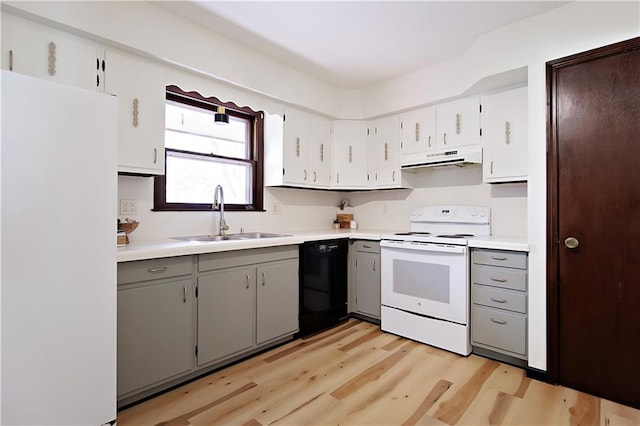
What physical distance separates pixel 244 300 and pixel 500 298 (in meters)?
1.89

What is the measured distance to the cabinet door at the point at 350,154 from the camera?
381 cm

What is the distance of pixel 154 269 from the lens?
79.8 inches

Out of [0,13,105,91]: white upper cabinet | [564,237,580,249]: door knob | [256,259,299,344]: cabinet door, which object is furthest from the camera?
[256,259,299,344]: cabinet door

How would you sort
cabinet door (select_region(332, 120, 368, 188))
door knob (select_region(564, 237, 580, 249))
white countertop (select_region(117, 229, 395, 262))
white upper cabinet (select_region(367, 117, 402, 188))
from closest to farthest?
white countertop (select_region(117, 229, 395, 262))
door knob (select_region(564, 237, 580, 249))
white upper cabinet (select_region(367, 117, 402, 188))
cabinet door (select_region(332, 120, 368, 188))

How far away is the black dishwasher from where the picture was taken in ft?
9.80

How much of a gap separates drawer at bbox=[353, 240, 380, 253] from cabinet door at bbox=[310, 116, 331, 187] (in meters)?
0.75

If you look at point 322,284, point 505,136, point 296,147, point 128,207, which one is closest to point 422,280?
point 322,284

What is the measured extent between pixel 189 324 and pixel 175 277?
1.07ft

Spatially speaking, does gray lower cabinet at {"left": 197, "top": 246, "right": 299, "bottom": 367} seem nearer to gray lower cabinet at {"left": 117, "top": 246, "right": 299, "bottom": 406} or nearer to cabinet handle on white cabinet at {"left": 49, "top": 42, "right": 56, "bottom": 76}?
gray lower cabinet at {"left": 117, "top": 246, "right": 299, "bottom": 406}

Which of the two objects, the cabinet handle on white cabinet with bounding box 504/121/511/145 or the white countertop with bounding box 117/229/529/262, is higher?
the cabinet handle on white cabinet with bounding box 504/121/511/145

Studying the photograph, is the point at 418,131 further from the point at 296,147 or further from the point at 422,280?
the point at 422,280

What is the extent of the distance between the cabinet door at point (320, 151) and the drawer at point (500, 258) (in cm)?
168

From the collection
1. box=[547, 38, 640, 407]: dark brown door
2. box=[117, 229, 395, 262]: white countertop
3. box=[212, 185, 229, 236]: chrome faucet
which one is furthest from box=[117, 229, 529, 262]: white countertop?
box=[212, 185, 229, 236]: chrome faucet

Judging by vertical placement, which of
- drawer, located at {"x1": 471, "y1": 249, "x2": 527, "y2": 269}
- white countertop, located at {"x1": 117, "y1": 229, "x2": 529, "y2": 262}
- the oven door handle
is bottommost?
drawer, located at {"x1": 471, "y1": 249, "x2": 527, "y2": 269}
